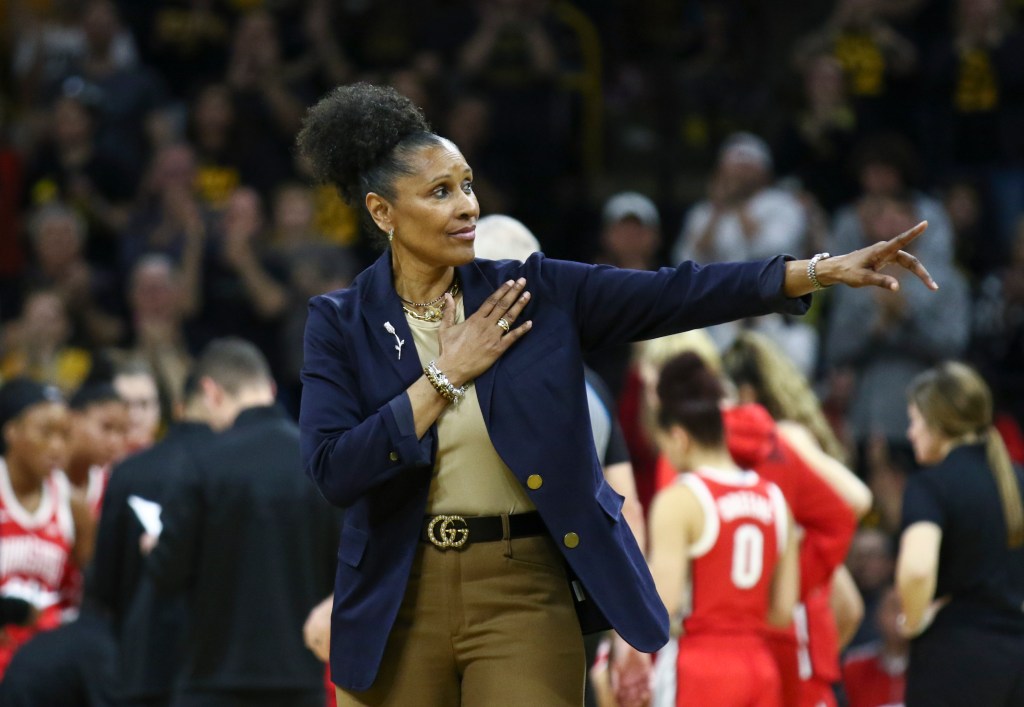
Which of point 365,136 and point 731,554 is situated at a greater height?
point 365,136

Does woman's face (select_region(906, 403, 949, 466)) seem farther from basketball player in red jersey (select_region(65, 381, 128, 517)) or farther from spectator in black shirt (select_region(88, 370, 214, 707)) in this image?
basketball player in red jersey (select_region(65, 381, 128, 517))

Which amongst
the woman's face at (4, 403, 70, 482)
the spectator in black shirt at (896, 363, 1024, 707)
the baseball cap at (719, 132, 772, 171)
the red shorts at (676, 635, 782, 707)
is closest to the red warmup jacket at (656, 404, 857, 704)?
the spectator in black shirt at (896, 363, 1024, 707)

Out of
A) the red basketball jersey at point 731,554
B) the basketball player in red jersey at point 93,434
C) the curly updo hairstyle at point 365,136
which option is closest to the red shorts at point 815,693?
the red basketball jersey at point 731,554

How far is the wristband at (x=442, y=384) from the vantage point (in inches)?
134

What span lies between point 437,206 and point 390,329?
292mm

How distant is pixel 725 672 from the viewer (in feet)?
16.7

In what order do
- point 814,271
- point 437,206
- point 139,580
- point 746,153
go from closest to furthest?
point 814,271, point 437,206, point 139,580, point 746,153

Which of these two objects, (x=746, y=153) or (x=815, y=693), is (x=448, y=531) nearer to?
(x=815, y=693)

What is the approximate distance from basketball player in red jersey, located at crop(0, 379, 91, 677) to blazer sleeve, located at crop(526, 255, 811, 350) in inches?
156

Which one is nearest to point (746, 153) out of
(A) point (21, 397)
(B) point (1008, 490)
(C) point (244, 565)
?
(B) point (1008, 490)

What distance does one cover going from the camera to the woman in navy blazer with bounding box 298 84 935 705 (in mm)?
3361

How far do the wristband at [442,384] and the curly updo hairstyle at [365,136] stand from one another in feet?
1.44

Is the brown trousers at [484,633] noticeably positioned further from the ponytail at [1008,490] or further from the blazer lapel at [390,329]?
the ponytail at [1008,490]

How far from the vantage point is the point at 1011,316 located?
9.70m
